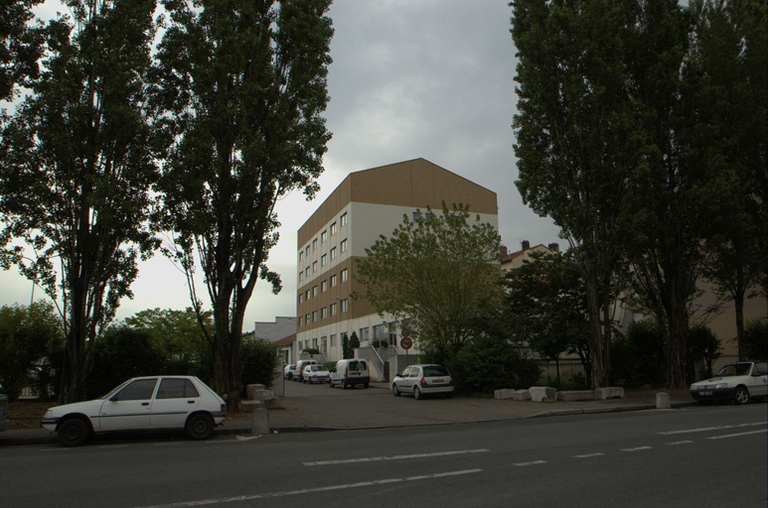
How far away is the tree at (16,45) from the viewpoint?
1534cm

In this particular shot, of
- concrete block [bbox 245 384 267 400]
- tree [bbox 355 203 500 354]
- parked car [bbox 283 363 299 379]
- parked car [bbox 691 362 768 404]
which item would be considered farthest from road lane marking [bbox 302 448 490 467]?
parked car [bbox 283 363 299 379]

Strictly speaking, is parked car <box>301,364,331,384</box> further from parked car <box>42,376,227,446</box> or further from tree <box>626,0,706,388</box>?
parked car <box>42,376,227,446</box>

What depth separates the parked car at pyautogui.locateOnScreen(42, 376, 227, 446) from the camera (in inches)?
465

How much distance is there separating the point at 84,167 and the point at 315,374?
96.3ft

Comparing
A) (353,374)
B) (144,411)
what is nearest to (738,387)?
(144,411)

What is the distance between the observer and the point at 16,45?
52.3 feet

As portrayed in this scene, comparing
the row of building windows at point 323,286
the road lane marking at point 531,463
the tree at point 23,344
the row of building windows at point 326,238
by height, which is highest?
the row of building windows at point 326,238

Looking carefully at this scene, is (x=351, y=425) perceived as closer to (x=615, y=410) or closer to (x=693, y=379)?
(x=615, y=410)

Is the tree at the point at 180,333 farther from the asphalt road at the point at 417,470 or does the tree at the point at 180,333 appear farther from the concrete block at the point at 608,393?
the concrete block at the point at 608,393

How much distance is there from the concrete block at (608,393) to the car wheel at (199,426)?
14.7 metres

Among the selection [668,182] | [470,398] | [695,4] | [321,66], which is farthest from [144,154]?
[695,4]

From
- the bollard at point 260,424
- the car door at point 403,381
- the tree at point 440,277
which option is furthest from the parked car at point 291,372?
the bollard at point 260,424

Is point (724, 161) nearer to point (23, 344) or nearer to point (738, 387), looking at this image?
point (738, 387)

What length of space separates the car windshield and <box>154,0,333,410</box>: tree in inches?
613
